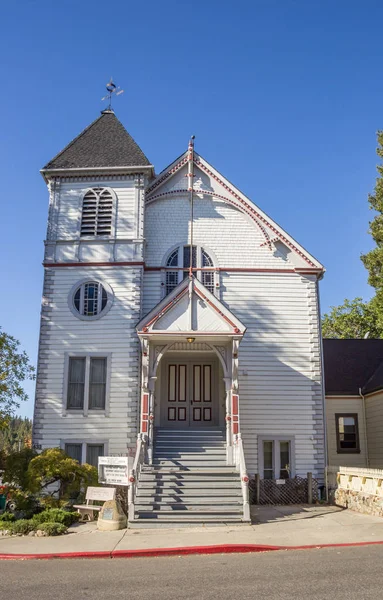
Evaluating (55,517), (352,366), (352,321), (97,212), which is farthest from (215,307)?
(352,321)

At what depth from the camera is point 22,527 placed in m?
11.9

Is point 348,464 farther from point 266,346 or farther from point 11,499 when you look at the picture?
point 11,499

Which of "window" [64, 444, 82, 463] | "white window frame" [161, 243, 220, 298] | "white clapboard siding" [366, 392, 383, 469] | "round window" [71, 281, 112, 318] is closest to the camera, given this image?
"window" [64, 444, 82, 463]

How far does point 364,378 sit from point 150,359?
10.4 meters

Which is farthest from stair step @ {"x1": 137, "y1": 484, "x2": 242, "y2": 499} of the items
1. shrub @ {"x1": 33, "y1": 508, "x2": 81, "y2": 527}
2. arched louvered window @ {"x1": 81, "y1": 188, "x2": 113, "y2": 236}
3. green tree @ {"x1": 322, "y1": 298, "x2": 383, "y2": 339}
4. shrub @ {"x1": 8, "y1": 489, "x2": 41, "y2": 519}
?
green tree @ {"x1": 322, "y1": 298, "x2": 383, "y2": 339}

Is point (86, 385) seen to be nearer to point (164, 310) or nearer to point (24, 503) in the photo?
point (164, 310)

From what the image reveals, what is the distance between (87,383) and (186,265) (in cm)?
545

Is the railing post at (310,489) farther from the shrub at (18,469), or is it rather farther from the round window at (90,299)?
the round window at (90,299)

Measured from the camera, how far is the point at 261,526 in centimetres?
1254

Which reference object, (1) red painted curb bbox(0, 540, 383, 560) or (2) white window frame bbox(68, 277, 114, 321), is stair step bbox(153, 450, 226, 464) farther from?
(1) red painted curb bbox(0, 540, 383, 560)

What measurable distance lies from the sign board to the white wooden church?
102 centimetres

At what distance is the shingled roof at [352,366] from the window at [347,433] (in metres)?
0.94

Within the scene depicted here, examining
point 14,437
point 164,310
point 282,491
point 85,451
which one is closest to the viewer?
point 164,310

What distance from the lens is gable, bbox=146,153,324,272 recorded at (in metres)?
19.6
